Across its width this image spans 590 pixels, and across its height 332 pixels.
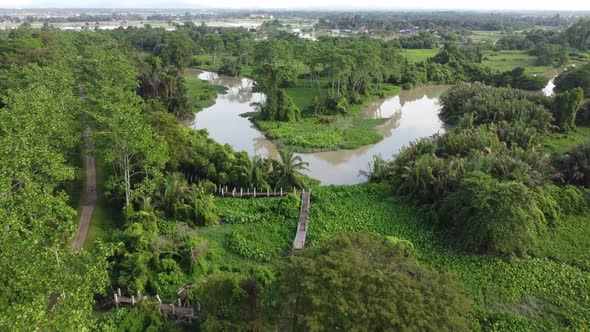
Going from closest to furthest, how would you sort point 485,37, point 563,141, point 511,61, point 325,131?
point 563,141, point 325,131, point 511,61, point 485,37

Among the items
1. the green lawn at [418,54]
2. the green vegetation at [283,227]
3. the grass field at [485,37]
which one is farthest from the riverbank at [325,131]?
the grass field at [485,37]

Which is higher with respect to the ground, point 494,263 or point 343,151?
point 343,151

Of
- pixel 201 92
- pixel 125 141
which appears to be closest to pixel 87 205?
pixel 125 141

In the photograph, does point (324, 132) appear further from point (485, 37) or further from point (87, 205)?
point (485, 37)

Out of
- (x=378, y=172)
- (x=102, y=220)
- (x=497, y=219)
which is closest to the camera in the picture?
(x=497, y=219)

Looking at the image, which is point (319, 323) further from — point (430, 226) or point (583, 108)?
point (583, 108)

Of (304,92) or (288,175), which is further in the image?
(304,92)
